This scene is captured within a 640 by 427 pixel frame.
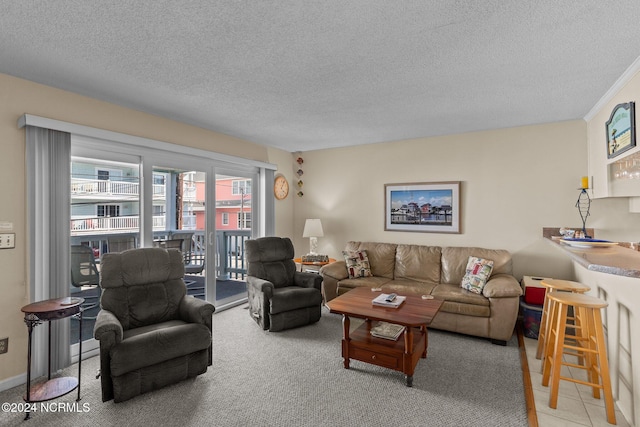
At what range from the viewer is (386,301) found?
9.61 ft

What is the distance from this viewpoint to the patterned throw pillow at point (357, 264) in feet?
14.2

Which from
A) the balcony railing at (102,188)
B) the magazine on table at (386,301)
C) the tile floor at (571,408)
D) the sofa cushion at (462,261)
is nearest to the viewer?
the tile floor at (571,408)

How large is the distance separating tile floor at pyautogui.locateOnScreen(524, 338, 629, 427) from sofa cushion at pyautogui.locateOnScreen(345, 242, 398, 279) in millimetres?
2088

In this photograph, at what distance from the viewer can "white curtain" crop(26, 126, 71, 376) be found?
8.52 feet

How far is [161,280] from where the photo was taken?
117 inches

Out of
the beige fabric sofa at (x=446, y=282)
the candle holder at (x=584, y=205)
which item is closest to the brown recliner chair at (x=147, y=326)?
the beige fabric sofa at (x=446, y=282)

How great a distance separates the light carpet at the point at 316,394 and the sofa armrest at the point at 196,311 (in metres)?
0.47

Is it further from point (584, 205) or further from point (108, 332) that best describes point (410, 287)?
point (108, 332)

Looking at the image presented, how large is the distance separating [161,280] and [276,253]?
1.55 metres

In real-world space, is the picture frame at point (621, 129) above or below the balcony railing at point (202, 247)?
above

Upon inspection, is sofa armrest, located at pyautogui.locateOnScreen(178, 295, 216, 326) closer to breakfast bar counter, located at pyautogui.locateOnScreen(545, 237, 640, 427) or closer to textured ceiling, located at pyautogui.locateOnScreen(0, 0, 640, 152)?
textured ceiling, located at pyautogui.locateOnScreen(0, 0, 640, 152)

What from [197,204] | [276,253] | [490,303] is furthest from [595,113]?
[197,204]

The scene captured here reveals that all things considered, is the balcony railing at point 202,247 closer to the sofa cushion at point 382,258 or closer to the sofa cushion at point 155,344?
the sofa cushion at point 155,344

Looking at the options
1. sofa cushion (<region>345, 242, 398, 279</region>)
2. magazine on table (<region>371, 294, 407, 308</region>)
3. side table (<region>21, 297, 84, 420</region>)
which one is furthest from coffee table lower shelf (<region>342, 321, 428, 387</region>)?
side table (<region>21, 297, 84, 420</region>)
